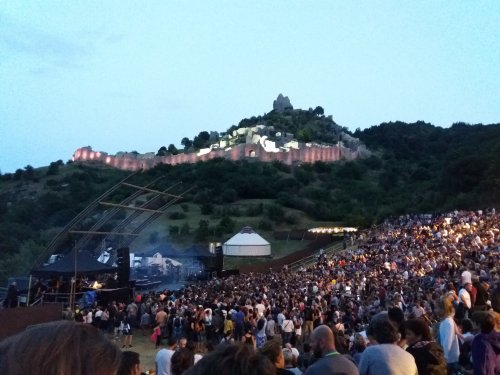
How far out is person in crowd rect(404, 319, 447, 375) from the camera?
448 centimetres

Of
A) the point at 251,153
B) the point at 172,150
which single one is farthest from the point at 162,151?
the point at 251,153

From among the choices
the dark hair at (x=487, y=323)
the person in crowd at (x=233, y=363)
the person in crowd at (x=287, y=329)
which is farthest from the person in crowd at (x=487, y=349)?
the person in crowd at (x=287, y=329)

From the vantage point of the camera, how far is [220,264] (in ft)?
98.6

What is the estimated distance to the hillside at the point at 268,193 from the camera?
51.3 metres

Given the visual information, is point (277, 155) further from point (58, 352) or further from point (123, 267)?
point (58, 352)

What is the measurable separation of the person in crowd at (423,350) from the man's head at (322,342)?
2.46ft

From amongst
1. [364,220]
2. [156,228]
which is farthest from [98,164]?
[364,220]

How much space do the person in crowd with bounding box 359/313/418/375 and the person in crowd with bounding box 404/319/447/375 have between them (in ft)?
0.93

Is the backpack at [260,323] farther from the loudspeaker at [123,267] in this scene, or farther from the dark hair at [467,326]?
the loudspeaker at [123,267]

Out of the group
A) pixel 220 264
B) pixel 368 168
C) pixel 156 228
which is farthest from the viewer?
pixel 368 168

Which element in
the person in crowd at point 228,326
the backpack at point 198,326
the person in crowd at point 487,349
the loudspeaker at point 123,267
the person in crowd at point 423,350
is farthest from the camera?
the loudspeaker at point 123,267

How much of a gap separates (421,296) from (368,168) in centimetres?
8377

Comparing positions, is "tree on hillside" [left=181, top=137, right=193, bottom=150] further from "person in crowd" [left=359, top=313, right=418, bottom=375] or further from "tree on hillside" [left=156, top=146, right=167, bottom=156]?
"person in crowd" [left=359, top=313, right=418, bottom=375]

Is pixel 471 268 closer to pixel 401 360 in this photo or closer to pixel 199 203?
pixel 401 360
